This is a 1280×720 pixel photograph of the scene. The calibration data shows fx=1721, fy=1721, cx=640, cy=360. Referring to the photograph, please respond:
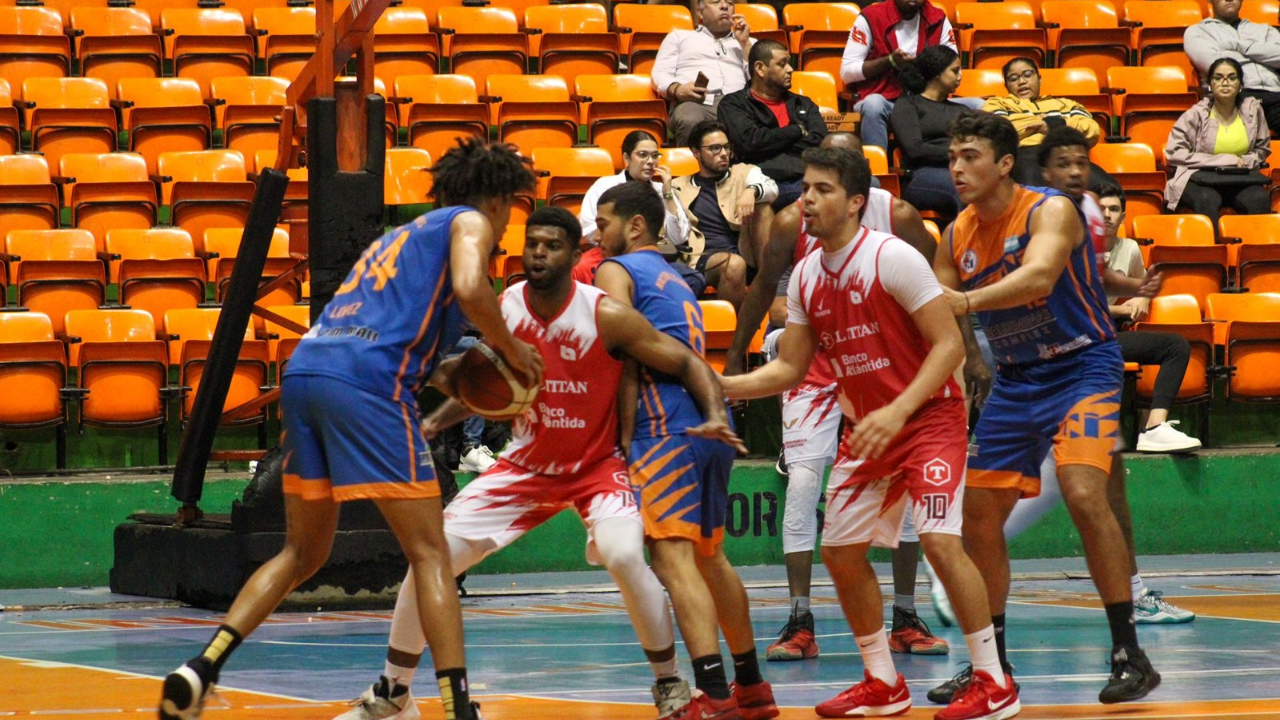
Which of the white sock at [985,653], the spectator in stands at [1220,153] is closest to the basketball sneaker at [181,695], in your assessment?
the white sock at [985,653]

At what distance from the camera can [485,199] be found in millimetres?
5414

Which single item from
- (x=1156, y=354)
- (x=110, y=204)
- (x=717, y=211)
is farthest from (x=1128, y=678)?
(x=110, y=204)

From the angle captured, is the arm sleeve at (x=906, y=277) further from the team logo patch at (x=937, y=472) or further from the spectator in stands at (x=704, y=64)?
the spectator in stands at (x=704, y=64)

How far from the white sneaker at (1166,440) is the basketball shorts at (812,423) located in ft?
14.0

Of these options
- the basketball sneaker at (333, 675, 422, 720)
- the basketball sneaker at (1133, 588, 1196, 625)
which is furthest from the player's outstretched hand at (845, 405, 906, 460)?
the basketball sneaker at (1133, 588, 1196, 625)

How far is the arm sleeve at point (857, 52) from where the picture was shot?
13.4 meters

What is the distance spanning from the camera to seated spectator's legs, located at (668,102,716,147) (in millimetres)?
12742

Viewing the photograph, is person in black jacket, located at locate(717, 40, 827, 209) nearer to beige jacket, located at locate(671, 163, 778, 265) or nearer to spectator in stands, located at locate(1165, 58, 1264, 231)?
beige jacket, located at locate(671, 163, 778, 265)

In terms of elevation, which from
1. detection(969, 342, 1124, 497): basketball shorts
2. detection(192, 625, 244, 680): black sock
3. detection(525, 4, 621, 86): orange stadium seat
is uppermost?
detection(525, 4, 621, 86): orange stadium seat

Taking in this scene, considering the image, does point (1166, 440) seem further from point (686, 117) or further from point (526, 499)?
point (526, 499)

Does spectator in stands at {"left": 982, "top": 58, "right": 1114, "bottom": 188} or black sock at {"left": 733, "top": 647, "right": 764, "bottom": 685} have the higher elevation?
spectator in stands at {"left": 982, "top": 58, "right": 1114, "bottom": 188}

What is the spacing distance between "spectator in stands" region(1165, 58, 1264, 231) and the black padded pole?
742 centimetres

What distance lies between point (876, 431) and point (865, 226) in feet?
7.10

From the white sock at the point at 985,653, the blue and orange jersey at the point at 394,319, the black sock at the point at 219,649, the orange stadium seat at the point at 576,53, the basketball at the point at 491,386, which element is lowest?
the white sock at the point at 985,653
